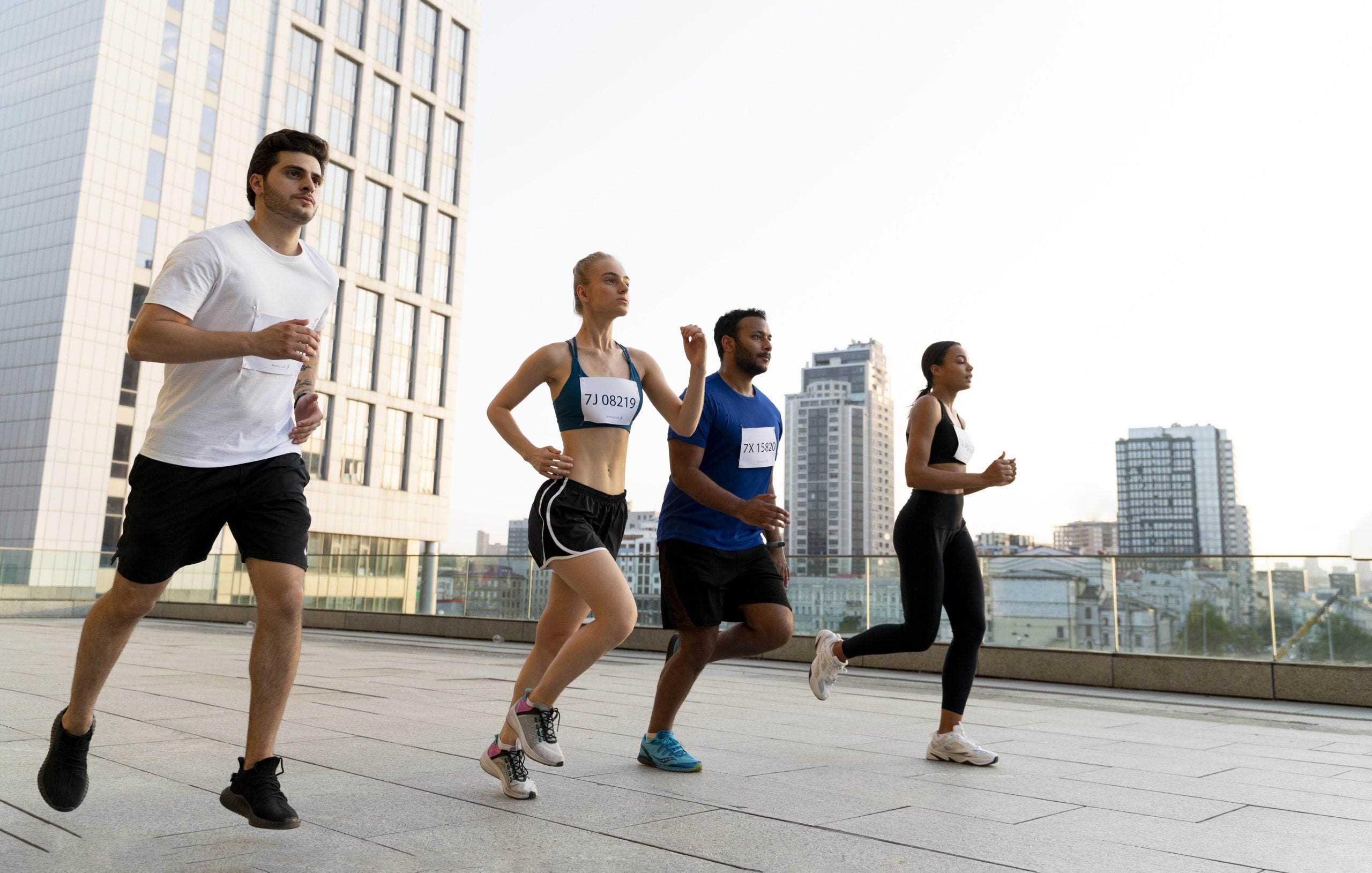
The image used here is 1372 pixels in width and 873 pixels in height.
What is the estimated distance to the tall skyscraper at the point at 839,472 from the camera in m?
123

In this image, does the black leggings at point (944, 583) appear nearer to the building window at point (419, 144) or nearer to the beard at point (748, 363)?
the beard at point (748, 363)

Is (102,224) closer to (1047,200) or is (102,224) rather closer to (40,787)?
(40,787)

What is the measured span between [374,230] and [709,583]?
45.1 m

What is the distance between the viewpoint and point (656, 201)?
45125 mm

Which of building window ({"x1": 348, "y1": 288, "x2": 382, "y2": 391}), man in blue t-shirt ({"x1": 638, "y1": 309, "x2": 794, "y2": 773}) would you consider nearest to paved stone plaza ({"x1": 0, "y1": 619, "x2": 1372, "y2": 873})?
man in blue t-shirt ({"x1": 638, "y1": 309, "x2": 794, "y2": 773})

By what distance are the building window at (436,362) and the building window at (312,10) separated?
1368 centimetres

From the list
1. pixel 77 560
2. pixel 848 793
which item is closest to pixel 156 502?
pixel 848 793

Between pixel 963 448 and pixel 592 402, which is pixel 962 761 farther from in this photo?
pixel 592 402

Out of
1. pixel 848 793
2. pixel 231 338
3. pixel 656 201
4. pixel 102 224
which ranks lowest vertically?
pixel 848 793

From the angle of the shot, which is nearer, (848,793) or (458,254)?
(848,793)

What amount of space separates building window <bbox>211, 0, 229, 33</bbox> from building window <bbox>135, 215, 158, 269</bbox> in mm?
8705

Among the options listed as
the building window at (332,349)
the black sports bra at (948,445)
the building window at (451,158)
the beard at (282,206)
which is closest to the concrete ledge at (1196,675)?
the black sports bra at (948,445)

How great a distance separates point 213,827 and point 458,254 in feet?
161

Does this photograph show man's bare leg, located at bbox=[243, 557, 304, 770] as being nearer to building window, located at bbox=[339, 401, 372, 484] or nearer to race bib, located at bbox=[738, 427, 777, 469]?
race bib, located at bbox=[738, 427, 777, 469]
